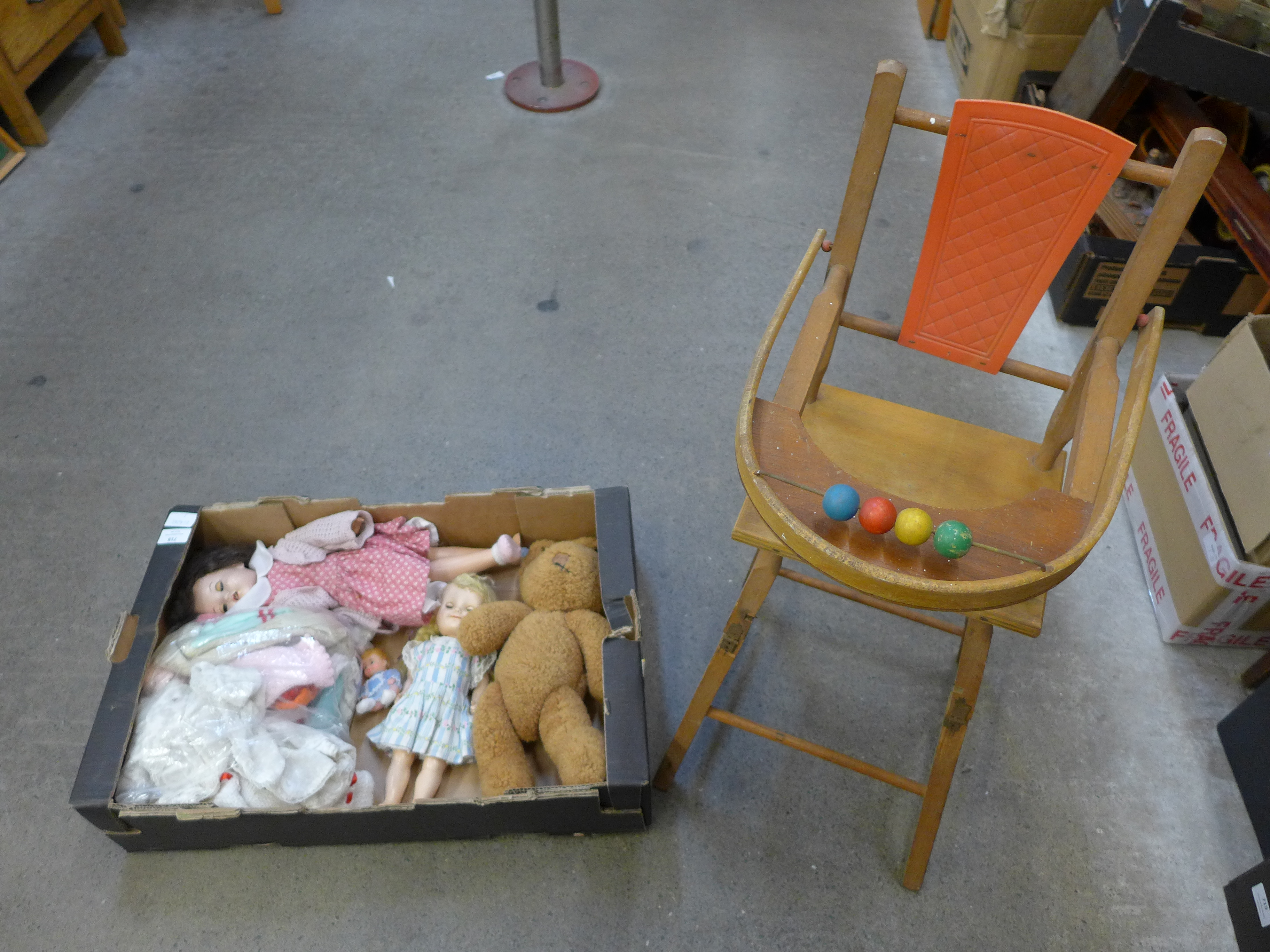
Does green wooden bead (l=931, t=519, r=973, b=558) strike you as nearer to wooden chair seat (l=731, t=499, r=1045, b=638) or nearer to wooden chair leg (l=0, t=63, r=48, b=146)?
wooden chair seat (l=731, t=499, r=1045, b=638)

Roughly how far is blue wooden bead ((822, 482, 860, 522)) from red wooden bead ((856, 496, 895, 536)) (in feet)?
0.04

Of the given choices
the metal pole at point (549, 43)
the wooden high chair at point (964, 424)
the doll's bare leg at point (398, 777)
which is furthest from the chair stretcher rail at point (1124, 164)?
the metal pole at point (549, 43)

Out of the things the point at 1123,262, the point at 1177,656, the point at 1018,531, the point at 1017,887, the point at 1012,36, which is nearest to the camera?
the point at 1018,531

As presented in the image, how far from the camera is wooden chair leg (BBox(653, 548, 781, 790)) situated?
3.46 feet

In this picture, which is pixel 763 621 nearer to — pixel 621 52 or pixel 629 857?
pixel 629 857

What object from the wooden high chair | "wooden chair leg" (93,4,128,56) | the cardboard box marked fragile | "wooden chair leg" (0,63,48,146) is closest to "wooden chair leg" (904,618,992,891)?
the wooden high chair

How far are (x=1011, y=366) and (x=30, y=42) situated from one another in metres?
2.90

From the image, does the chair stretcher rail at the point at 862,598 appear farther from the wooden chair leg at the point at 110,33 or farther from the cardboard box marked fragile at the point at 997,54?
the wooden chair leg at the point at 110,33

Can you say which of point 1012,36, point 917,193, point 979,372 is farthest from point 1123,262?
point 1012,36

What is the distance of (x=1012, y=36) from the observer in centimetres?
230

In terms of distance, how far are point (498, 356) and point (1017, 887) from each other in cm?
149

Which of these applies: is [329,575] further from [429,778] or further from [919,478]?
[919,478]

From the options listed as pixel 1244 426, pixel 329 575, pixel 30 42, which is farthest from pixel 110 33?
pixel 1244 426

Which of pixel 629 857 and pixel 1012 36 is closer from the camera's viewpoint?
pixel 629 857
